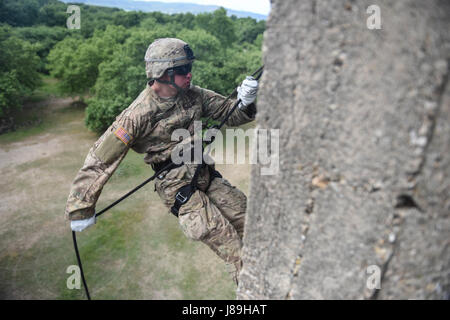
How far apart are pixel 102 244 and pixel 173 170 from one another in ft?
15.3

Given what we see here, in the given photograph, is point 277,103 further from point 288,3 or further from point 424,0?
point 424,0

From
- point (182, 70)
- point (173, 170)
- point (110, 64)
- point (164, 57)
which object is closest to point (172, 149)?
point (173, 170)

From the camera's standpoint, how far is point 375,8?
1.29 meters

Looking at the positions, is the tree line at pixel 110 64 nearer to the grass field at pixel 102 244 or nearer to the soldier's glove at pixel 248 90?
the grass field at pixel 102 244

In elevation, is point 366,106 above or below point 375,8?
below

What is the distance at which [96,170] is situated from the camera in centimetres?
290

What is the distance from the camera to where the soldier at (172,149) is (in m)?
2.90

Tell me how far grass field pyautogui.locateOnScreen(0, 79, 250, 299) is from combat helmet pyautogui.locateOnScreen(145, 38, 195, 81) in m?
4.38

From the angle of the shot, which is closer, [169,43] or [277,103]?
[277,103]

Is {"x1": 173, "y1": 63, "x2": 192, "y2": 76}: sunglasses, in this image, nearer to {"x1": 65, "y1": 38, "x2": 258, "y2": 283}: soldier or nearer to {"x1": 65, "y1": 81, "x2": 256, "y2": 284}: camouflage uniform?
{"x1": 65, "y1": 38, "x2": 258, "y2": 283}: soldier

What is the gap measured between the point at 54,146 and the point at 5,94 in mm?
3232

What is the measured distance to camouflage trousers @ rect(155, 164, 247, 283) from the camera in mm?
3018

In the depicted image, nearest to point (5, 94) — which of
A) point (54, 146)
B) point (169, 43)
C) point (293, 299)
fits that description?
point (54, 146)

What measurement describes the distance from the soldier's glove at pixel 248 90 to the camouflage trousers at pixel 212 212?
82 centimetres
